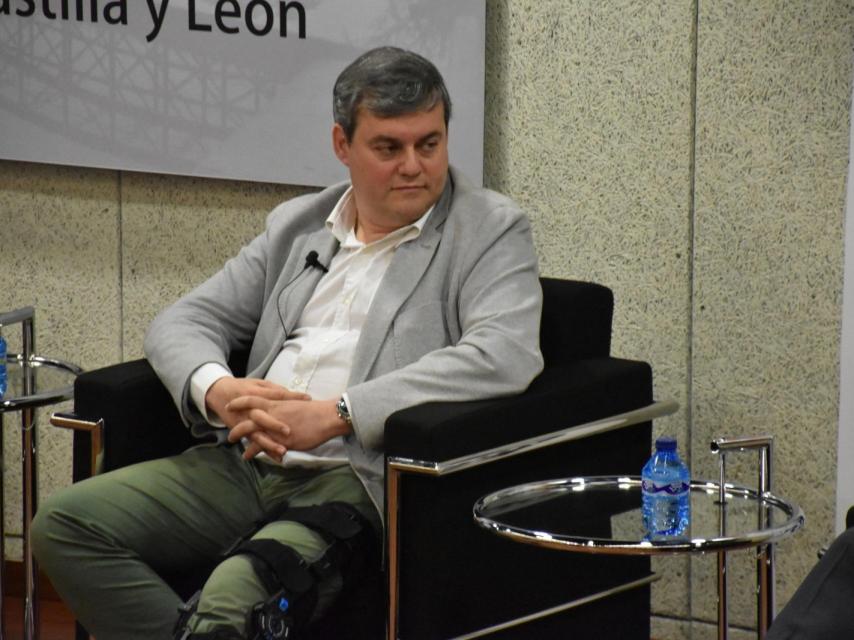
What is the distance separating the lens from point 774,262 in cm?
386

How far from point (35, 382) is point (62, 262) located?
793 mm

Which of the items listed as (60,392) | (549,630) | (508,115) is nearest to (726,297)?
(508,115)

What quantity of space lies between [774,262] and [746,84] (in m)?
0.43

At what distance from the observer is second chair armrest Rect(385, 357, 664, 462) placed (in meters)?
3.06

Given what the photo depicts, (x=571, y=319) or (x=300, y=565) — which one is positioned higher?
(x=571, y=319)

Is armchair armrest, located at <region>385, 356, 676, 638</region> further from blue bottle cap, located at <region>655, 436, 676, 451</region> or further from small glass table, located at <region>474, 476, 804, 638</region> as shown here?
blue bottle cap, located at <region>655, 436, 676, 451</region>

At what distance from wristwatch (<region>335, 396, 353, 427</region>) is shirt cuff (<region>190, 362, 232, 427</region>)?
1.05 ft

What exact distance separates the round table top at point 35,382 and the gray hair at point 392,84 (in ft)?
3.25

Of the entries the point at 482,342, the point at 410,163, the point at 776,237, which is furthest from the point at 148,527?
the point at 776,237

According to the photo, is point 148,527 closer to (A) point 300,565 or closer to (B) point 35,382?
(A) point 300,565

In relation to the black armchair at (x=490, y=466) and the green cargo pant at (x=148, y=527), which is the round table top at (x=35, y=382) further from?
the green cargo pant at (x=148, y=527)

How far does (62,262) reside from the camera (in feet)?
15.2

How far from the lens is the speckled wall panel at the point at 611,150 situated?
392cm

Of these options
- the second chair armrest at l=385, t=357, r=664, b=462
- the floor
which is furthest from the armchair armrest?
the floor
